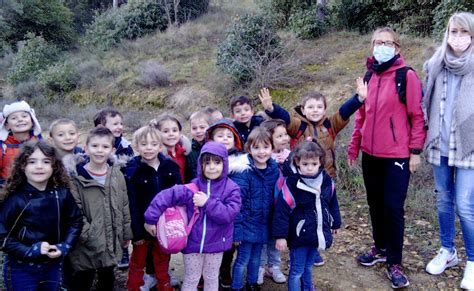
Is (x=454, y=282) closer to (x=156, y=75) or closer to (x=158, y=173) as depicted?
(x=158, y=173)

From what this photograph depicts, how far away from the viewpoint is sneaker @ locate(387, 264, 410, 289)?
3844 mm

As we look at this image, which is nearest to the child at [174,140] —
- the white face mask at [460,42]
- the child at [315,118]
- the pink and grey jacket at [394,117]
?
the child at [315,118]

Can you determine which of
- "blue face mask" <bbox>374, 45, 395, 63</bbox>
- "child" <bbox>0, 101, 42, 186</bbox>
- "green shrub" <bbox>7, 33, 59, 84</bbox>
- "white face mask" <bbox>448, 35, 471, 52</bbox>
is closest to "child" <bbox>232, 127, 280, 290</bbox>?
"blue face mask" <bbox>374, 45, 395, 63</bbox>

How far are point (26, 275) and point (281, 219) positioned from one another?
190cm

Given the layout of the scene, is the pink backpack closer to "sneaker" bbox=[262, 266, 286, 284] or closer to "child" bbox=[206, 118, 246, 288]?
"child" bbox=[206, 118, 246, 288]

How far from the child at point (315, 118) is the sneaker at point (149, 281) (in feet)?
6.17

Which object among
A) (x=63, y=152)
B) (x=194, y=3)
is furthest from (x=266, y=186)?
(x=194, y=3)

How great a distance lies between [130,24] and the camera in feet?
60.0

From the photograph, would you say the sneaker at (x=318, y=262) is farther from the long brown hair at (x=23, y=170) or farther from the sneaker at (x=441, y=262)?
the long brown hair at (x=23, y=170)

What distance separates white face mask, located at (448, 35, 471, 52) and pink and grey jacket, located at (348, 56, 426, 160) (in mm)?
379

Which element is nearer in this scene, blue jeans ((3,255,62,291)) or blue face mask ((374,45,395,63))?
blue jeans ((3,255,62,291))

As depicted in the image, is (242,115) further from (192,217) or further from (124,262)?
(124,262)

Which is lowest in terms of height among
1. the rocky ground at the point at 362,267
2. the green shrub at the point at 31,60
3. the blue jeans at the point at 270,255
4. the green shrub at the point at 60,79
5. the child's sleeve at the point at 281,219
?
the rocky ground at the point at 362,267

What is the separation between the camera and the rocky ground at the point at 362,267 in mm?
3973
